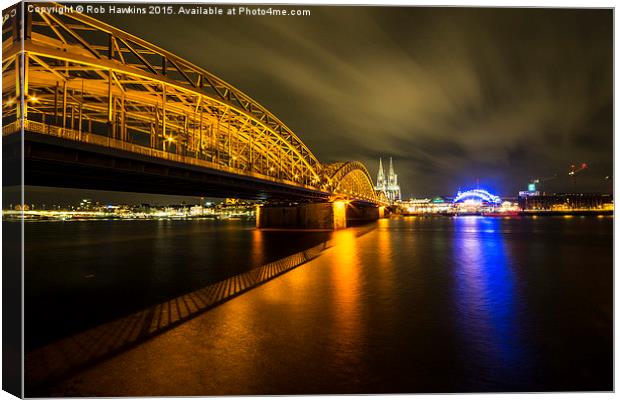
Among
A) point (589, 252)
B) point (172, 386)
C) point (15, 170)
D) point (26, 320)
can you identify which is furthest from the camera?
point (589, 252)

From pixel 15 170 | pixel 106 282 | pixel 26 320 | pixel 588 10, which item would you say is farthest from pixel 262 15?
pixel 106 282

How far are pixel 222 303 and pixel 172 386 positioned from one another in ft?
19.2

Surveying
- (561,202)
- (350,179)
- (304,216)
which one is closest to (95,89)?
(304,216)

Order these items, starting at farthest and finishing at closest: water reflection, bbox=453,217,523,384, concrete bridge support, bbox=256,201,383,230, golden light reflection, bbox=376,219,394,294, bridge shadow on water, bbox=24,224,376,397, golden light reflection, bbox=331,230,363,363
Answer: concrete bridge support, bbox=256,201,383,230 → golden light reflection, bbox=376,219,394,294 → golden light reflection, bbox=331,230,363,363 → water reflection, bbox=453,217,523,384 → bridge shadow on water, bbox=24,224,376,397

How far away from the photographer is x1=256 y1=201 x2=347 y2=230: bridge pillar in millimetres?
66000

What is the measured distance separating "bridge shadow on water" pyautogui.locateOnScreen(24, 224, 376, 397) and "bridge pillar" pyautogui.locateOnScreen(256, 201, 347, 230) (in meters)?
50.1

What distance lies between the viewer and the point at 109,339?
955 cm

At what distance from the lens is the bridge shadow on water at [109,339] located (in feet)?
25.5

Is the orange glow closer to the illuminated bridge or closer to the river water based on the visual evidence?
the illuminated bridge

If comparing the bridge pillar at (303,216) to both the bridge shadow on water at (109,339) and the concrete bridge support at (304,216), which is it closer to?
the concrete bridge support at (304,216)

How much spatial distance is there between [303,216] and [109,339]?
57.9 meters

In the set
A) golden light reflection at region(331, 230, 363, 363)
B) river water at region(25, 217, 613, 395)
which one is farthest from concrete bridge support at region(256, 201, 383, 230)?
river water at region(25, 217, 613, 395)

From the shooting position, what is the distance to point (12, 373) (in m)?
8.21

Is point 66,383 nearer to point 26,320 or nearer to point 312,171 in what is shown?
point 26,320
